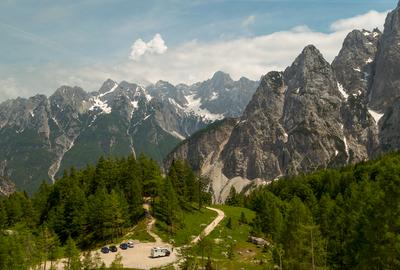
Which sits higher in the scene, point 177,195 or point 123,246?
point 177,195

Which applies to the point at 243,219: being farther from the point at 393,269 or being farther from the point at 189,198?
the point at 393,269

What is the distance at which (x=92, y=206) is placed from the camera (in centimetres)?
11044

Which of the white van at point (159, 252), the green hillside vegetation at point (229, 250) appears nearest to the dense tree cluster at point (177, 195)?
the green hillside vegetation at point (229, 250)

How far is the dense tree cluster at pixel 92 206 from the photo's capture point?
95.2 m

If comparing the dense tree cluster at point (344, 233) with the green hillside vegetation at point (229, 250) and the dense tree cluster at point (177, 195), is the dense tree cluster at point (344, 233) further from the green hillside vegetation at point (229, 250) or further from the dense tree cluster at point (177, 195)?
the dense tree cluster at point (177, 195)

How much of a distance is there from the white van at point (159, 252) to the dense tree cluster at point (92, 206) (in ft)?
48.6

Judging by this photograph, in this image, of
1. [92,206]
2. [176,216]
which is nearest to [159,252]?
[176,216]

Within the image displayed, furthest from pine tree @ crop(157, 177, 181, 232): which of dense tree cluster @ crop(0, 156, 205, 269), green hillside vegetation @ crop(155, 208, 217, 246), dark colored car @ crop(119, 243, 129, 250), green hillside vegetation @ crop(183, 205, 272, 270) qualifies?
dark colored car @ crop(119, 243, 129, 250)

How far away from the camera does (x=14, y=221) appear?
383 ft

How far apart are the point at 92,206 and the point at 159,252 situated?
24.8m

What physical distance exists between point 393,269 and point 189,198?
92244 millimetres

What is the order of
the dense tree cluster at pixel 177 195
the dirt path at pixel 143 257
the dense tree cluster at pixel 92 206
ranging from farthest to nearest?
the dense tree cluster at pixel 177 195, the dense tree cluster at pixel 92 206, the dirt path at pixel 143 257

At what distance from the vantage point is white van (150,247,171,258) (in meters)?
94.1

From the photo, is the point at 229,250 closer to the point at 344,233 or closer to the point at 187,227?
the point at 344,233
